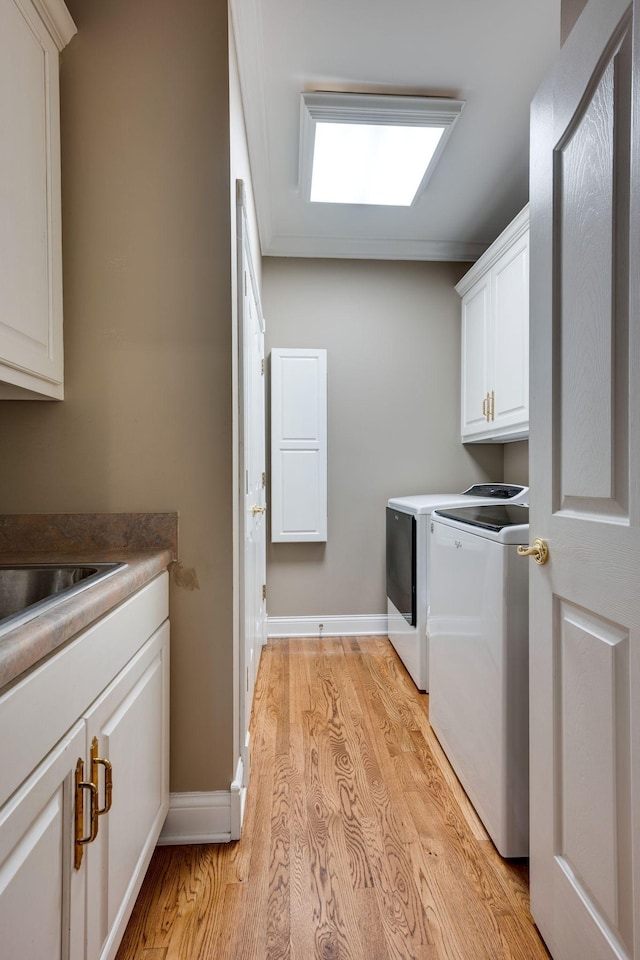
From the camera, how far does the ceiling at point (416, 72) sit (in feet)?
5.50

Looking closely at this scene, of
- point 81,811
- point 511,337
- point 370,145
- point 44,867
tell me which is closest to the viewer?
point 44,867

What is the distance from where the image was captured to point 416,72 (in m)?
1.93

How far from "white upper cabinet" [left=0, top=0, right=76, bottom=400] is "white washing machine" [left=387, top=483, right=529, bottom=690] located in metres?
1.75

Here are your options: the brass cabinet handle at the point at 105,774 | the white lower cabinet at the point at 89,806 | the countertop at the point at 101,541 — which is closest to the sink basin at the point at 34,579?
the countertop at the point at 101,541

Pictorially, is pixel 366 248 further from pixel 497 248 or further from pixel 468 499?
pixel 468 499

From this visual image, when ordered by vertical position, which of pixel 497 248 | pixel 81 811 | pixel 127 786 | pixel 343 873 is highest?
pixel 497 248

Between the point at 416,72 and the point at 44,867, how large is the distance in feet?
8.22

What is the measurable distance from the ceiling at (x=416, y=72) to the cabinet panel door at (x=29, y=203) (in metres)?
0.70

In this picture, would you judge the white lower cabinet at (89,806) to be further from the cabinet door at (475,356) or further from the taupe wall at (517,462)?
the taupe wall at (517,462)

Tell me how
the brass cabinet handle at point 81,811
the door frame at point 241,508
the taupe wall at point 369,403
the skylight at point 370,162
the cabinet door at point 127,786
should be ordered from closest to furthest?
the brass cabinet handle at point 81,811
the cabinet door at point 127,786
the door frame at point 241,508
the skylight at point 370,162
the taupe wall at point 369,403

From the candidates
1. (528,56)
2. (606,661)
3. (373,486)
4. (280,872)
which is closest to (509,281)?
(528,56)

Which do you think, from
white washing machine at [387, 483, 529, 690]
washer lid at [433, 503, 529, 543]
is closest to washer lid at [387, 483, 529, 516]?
white washing machine at [387, 483, 529, 690]

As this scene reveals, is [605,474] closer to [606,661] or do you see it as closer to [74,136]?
[606,661]

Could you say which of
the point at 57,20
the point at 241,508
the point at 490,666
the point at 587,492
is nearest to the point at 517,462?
the point at 490,666
